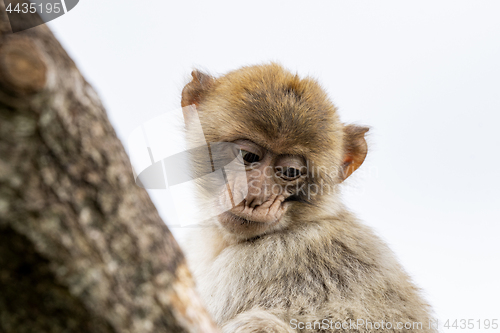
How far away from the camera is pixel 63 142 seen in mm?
1021

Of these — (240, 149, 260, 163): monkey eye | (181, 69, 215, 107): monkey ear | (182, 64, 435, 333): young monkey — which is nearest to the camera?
(182, 64, 435, 333): young monkey

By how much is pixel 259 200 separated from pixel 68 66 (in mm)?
2043

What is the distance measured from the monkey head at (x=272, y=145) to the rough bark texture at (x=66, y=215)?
72.2 inches

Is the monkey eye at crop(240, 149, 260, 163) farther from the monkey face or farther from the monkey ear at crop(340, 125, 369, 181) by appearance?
the monkey ear at crop(340, 125, 369, 181)

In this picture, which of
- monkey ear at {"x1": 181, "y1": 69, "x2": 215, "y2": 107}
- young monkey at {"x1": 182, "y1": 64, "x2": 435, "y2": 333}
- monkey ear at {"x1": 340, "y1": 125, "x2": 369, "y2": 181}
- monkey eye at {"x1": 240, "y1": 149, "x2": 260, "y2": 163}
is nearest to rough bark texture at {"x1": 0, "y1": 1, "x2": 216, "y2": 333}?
young monkey at {"x1": 182, "y1": 64, "x2": 435, "y2": 333}

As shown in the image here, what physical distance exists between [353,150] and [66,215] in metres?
2.97

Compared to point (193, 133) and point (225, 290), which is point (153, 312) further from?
point (193, 133)

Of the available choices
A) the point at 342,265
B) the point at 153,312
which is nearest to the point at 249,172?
the point at 342,265

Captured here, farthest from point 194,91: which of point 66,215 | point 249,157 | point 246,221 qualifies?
point 66,215

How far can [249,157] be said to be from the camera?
3191 mm

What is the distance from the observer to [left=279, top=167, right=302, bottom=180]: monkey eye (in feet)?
10.5

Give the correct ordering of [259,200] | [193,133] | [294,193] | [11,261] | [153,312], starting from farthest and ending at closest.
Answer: [193,133] → [294,193] → [259,200] → [153,312] → [11,261]

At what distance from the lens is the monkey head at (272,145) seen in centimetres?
301

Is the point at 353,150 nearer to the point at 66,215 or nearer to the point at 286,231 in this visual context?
the point at 286,231
